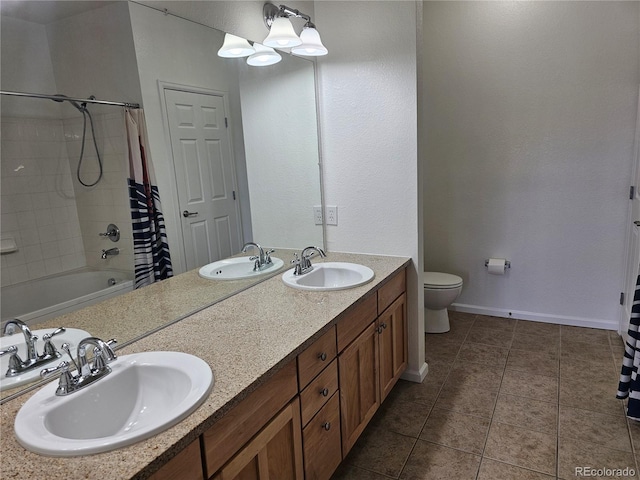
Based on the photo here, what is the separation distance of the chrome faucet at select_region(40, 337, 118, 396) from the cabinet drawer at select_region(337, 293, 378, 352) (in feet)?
2.80

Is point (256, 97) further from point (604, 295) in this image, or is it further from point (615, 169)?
point (604, 295)

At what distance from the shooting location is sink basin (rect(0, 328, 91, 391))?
1.16m

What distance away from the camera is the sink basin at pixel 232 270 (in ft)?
6.12

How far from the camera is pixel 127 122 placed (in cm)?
146

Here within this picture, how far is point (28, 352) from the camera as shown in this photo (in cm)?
120

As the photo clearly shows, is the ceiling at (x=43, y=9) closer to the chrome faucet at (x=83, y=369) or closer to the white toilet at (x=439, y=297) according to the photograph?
the chrome faucet at (x=83, y=369)

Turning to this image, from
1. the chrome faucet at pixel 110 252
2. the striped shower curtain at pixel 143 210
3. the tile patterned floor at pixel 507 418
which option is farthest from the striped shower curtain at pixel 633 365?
the chrome faucet at pixel 110 252

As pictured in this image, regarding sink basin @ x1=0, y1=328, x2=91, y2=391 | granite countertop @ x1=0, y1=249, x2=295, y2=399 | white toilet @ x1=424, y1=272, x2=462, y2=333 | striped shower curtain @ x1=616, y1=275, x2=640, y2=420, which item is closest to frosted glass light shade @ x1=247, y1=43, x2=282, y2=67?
granite countertop @ x1=0, y1=249, x2=295, y2=399

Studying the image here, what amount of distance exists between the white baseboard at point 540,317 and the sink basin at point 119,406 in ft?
9.51

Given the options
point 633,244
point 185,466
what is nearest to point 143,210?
point 185,466

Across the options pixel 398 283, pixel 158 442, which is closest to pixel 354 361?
pixel 398 283

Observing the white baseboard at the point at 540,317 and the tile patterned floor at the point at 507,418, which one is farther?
the white baseboard at the point at 540,317

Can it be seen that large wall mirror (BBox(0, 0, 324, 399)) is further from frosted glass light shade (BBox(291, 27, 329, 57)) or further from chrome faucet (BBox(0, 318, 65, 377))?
frosted glass light shade (BBox(291, 27, 329, 57))

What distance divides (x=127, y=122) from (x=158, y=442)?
1.02 m
